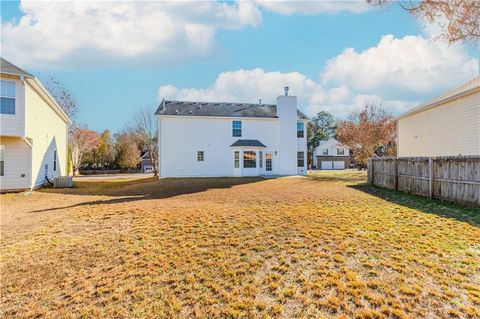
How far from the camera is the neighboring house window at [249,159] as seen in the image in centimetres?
2430

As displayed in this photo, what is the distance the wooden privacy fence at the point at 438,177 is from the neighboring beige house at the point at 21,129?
17.6 m

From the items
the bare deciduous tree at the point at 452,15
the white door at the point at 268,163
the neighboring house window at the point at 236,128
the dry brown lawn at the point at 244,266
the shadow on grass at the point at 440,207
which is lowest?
the dry brown lawn at the point at 244,266

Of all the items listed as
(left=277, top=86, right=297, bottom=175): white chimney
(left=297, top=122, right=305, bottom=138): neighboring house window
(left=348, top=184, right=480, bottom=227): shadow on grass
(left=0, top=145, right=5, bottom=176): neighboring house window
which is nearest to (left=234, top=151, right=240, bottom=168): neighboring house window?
(left=277, top=86, right=297, bottom=175): white chimney

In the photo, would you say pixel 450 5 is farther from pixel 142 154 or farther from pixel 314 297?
pixel 142 154

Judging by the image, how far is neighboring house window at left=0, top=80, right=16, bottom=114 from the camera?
41.1ft

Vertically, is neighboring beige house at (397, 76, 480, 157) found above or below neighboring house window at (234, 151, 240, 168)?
above

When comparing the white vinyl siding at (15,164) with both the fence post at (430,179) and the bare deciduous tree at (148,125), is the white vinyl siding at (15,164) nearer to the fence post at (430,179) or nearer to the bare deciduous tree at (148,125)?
the bare deciduous tree at (148,125)

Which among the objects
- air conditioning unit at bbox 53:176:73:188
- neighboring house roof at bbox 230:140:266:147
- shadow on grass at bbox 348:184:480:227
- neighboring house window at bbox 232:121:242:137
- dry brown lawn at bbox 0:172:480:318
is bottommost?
dry brown lawn at bbox 0:172:480:318

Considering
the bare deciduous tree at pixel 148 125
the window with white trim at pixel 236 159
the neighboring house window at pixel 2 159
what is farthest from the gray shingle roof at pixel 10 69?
the bare deciduous tree at pixel 148 125

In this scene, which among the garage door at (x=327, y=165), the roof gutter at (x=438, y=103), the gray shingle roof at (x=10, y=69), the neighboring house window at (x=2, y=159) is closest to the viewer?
the gray shingle roof at (x=10, y=69)

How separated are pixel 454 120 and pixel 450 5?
8502mm

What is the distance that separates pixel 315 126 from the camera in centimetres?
6419

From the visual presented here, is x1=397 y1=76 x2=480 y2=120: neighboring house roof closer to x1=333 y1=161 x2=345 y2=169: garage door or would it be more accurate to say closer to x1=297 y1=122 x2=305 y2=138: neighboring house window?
x1=297 y1=122 x2=305 y2=138: neighboring house window

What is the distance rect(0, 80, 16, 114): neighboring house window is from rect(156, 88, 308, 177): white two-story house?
1108 cm
